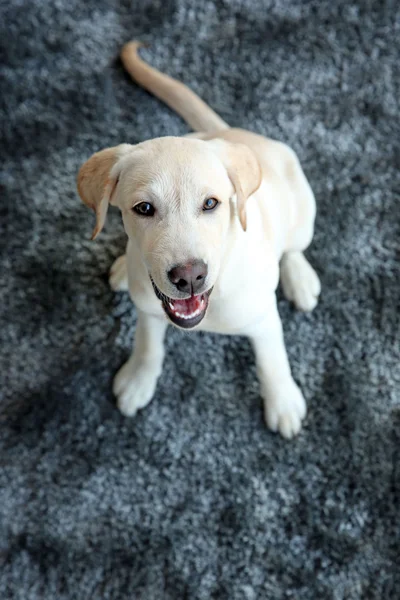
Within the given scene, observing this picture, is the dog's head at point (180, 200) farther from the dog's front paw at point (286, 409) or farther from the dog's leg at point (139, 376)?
the dog's front paw at point (286, 409)

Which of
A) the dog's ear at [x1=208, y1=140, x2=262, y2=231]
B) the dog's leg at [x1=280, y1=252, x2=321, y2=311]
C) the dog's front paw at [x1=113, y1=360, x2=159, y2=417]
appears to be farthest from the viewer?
the dog's leg at [x1=280, y1=252, x2=321, y2=311]

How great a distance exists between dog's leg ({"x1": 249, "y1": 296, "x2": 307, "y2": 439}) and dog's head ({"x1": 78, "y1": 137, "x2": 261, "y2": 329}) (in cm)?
62

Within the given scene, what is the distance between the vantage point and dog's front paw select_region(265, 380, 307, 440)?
2.71 metres

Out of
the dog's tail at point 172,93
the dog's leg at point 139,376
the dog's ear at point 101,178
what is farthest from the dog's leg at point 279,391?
the dog's tail at point 172,93

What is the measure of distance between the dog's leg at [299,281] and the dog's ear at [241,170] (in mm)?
954

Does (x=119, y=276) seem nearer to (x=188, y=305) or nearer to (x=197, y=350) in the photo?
(x=197, y=350)

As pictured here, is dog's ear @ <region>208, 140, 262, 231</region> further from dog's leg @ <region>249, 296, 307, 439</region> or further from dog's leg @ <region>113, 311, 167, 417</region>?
dog's leg @ <region>113, 311, 167, 417</region>

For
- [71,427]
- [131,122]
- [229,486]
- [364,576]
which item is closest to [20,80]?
[131,122]

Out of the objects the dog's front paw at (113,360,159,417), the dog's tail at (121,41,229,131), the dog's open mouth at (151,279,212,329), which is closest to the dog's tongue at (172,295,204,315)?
the dog's open mouth at (151,279,212,329)

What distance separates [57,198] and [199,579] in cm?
185

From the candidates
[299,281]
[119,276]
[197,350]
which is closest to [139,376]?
[197,350]

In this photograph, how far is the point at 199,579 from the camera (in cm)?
257

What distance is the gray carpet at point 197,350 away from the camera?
2.61 meters

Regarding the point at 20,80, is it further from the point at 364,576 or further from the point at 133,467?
the point at 364,576
